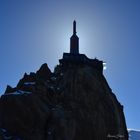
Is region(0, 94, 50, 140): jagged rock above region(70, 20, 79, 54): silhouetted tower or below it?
below

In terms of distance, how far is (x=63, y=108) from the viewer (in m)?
86.1

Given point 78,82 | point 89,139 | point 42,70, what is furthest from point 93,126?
point 42,70

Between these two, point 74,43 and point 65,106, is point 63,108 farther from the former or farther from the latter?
point 74,43

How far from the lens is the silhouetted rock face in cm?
7425

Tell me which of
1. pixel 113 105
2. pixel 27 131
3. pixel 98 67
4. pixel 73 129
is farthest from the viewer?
pixel 98 67

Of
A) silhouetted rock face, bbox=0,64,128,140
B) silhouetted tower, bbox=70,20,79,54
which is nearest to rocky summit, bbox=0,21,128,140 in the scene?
silhouetted rock face, bbox=0,64,128,140

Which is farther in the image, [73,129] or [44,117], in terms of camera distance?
[73,129]

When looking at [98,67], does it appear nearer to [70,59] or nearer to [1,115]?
[70,59]

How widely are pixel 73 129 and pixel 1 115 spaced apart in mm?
19040

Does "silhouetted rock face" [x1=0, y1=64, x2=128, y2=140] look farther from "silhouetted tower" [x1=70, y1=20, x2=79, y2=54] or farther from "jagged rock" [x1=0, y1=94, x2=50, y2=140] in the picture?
"silhouetted tower" [x1=70, y1=20, x2=79, y2=54]

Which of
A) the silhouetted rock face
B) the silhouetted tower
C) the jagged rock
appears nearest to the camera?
the jagged rock

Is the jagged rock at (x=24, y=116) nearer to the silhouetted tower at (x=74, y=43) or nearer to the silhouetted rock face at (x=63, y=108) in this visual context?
the silhouetted rock face at (x=63, y=108)

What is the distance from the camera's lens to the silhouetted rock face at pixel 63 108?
74.2m

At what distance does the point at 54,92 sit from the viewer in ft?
300
